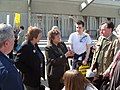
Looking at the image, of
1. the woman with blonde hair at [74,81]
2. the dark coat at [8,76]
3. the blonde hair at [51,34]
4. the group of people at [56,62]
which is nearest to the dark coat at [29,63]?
the group of people at [56,62]

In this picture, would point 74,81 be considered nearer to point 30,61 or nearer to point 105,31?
point 30,61

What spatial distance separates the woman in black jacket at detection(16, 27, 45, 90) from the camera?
5.90 metres

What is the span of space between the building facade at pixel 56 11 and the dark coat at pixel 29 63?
28.9m

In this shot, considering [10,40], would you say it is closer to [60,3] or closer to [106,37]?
[106,37]

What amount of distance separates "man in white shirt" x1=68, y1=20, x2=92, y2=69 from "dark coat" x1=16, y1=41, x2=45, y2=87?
7.75 ft

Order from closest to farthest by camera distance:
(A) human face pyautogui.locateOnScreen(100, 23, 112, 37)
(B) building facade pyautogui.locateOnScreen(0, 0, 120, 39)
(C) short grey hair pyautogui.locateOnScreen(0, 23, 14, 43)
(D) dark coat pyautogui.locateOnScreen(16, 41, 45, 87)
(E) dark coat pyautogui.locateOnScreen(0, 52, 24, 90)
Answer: (E) dark coat pyautogui.locateOnScreen(0, 52, 24, 90), (C) short grey hair pyautogui.locateOnScreen(0, 23, 14, 43), (D) dark coat pyautogui.locateOnScreen(16, 41, 45, 87), (A) human face pyautogui.locateOnScreen(100, 23, 112, 37), (B) building facade pyautogui.locateOnScreen(0, 0, 120, 39)

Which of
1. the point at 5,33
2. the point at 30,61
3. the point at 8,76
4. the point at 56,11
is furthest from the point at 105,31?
the point at 56,11

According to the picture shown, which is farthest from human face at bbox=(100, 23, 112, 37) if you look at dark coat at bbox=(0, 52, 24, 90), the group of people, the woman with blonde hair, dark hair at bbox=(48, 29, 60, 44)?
dark coat at bbox=(0, 52, 24, 90)

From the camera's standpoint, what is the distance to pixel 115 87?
4402 mm

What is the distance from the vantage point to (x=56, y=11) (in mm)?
37750

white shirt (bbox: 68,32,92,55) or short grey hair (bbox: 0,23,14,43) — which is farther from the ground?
short grey hair (bbox: 0,23,14,43)

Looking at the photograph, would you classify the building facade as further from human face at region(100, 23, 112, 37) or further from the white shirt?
human face at region(100, 23, 112, 37)

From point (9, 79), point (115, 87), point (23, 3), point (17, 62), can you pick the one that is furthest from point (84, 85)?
point (23, 3)

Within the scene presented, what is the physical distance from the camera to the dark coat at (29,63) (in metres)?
5.90
